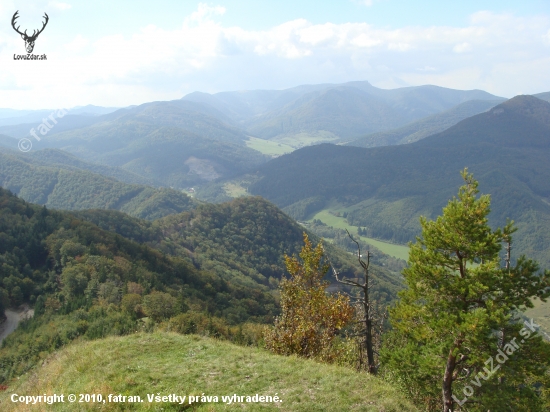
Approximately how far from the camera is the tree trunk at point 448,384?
54.4ft

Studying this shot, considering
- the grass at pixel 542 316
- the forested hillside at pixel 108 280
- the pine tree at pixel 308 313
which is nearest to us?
the pine tree at pixel 308 313

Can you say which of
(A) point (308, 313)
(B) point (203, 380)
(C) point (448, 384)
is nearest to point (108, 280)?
(A) point (308, 313)

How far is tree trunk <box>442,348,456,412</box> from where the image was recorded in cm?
1659

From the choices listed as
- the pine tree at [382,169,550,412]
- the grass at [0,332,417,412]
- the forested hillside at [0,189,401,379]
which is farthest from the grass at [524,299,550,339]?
the grass at [0,332,417,412]

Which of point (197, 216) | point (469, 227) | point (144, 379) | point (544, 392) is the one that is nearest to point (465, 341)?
point (469, 227)

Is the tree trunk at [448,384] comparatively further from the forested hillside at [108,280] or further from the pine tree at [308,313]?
the forested hillside at [108,280]

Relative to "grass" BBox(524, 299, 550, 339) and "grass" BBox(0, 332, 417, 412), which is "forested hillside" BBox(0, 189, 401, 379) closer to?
"grass" BBox(0, 332, 417, 412)

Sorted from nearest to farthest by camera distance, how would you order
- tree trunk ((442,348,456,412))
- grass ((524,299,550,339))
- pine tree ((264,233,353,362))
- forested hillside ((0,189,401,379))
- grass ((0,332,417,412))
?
grass ((0,332,417,412)) < tree trunk ((442,348,456,412)) < pine tree ((264,233,353,362)) < forested hillside ((0,189,401,379)) < grass ((524,299,550,339))

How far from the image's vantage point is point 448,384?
1691 cm

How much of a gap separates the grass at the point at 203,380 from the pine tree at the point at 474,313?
309cm

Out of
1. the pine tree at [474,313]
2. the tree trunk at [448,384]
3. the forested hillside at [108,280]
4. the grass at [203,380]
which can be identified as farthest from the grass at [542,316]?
the grass at [203,380]

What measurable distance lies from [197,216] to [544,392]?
150 metres

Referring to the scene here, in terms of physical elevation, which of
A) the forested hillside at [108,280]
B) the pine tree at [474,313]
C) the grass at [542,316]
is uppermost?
the pine tree at [474,313]

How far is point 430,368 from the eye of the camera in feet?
56.8
